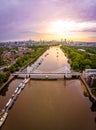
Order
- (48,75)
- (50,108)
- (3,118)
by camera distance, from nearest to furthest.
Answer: (3,118) → (50,108) → (48,75)

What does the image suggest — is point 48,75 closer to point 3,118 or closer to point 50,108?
point 50,108

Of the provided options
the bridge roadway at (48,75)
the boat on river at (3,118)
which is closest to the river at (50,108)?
the boat on river at (3,118)

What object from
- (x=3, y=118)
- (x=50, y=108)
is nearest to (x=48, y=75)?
(x=50, y=108)

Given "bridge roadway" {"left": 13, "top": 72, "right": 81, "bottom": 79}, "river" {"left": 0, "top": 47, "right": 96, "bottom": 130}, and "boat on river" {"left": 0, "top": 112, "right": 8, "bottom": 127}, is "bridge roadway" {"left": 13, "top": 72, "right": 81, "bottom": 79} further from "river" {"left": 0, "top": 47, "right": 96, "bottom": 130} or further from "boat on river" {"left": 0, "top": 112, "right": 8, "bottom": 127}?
"boat on river" {"left": 0, "top": 112, "right": 8, "bottom": 127}

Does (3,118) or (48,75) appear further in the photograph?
(48,75)

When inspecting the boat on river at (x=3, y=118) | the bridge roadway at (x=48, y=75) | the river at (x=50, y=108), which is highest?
the bridge roadway at (x=48, y=75)

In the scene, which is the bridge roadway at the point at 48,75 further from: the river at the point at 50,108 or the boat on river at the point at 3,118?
the boat on river at the point at 3,118

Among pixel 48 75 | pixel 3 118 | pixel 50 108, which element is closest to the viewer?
pixel 3 118

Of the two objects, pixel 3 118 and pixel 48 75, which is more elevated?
pixel 48 75

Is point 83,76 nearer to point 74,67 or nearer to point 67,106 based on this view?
point 74,67

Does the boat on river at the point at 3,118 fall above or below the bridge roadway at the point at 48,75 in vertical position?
below
